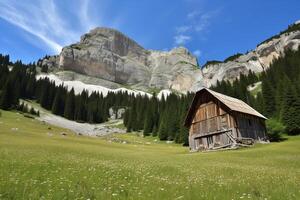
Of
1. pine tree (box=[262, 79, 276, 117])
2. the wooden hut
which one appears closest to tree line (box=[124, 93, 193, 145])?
the wooden hut

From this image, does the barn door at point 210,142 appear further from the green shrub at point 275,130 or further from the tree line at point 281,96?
the tree line at point 281,96

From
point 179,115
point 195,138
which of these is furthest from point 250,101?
point 195,138

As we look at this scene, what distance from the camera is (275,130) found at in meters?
61.8

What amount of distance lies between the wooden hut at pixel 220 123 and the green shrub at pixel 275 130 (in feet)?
14.4

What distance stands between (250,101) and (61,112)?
10077 centimetres

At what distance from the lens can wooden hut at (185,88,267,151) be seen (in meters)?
49.1

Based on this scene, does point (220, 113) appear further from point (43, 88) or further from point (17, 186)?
point (43, 88)

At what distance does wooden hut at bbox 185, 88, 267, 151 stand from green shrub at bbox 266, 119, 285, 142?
4403 millimetres

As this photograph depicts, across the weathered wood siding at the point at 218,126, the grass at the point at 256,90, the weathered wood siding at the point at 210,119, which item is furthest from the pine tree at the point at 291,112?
the grass at the point at 256,90

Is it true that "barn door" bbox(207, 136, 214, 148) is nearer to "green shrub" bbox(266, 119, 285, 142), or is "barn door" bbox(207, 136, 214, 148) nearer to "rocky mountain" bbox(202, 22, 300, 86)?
"green shrub" bbox(266, 119, 285, 142)

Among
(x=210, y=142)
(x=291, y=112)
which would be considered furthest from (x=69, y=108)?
(x=291, y=112)

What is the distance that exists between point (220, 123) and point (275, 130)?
784 inches

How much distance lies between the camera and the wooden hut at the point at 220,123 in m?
49.1

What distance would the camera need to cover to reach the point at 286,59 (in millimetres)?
120938
